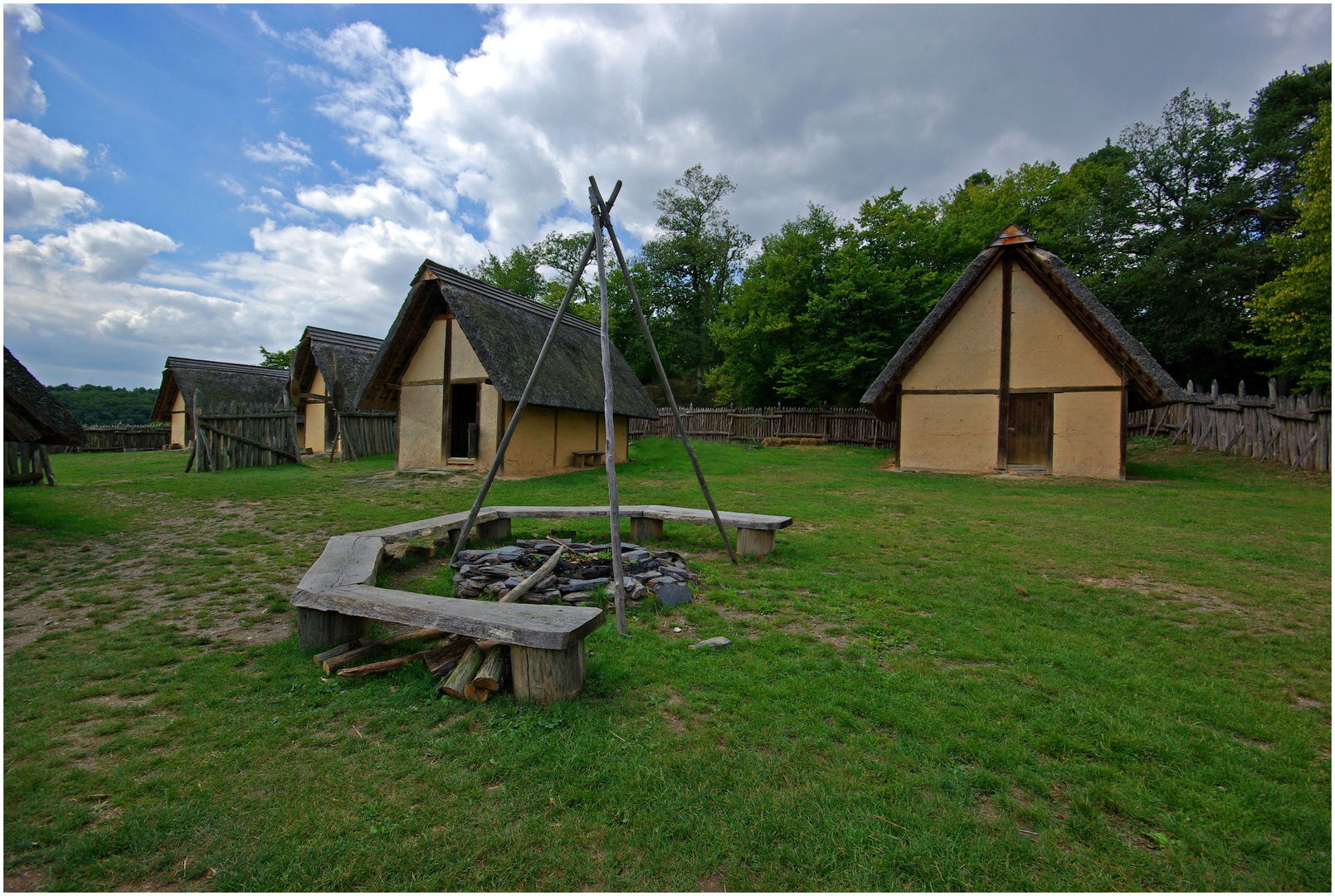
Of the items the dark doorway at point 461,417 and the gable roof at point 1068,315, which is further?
the dark doorway at point 461,417

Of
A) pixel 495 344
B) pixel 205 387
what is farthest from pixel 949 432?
pixel 205 387

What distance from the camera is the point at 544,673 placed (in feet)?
10.8

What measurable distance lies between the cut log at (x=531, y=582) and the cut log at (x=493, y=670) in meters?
0.72

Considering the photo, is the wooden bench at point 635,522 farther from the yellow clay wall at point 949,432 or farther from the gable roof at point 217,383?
the gable roof at point 217,383

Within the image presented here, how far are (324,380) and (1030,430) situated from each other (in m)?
23.6

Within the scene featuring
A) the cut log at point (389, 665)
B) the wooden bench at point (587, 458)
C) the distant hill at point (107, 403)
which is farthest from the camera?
the distant hill at point (107, 403)

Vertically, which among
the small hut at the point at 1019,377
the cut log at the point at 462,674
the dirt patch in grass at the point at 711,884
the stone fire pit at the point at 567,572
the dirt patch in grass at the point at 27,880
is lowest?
the dirt patch in grass at the point at 27,880

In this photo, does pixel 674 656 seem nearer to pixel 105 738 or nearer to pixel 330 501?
pixel 105 738

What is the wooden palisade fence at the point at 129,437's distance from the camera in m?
26.8

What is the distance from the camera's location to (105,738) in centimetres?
294

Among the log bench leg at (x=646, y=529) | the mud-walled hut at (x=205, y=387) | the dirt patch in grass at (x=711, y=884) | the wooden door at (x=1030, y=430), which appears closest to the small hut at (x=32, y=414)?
the log bench leg at (x=646, y=529)

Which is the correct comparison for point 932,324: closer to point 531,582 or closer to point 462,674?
point 531,582

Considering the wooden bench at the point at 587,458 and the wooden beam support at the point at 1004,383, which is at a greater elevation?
the wooden beam support at the point at 1004,383

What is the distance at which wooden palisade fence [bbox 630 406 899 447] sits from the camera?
2448cm
